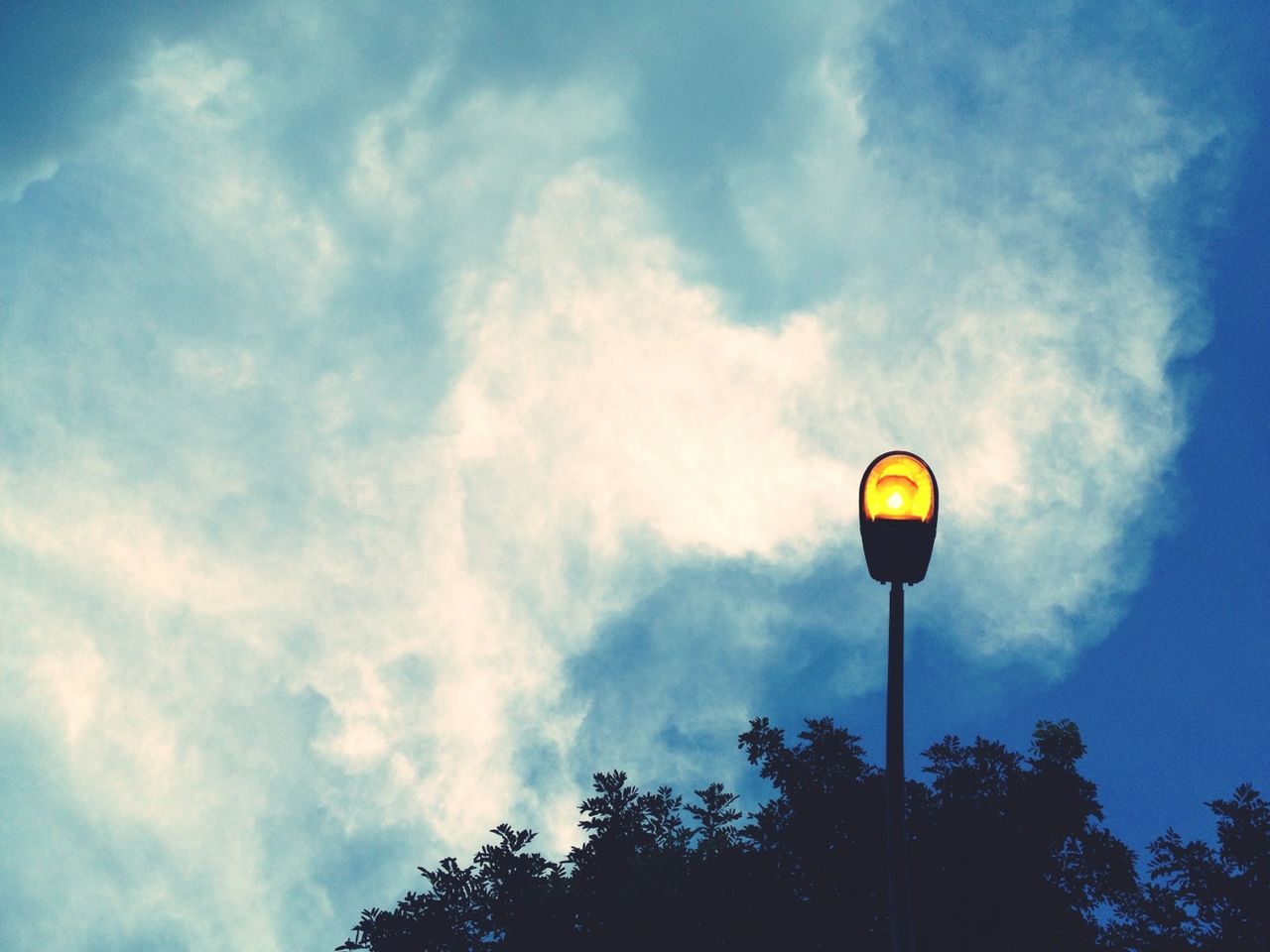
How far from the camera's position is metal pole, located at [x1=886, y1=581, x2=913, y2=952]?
12.8 feet

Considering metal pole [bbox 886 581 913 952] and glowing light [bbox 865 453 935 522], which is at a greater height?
glowing light [bbox 865 453 935 522]

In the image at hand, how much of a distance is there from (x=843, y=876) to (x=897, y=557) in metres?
14.5

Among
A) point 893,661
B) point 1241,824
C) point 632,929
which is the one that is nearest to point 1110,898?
point 1241,824

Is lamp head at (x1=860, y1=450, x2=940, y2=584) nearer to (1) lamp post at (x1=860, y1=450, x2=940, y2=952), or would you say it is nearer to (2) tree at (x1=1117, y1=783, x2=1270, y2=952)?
(1) lamp post at (x1=860, y1=450, x2=940, y2=952)

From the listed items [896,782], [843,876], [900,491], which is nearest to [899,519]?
[900,491]

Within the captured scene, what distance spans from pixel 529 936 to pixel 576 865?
199cm

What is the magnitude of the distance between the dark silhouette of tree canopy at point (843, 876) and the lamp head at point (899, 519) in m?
11.3

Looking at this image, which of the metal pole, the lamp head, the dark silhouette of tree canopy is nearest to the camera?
the metal pole

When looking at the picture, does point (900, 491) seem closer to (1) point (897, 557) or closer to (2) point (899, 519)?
(2) point (899, 519)

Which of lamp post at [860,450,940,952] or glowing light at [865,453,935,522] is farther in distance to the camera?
glowing light at [865,453,935,522]

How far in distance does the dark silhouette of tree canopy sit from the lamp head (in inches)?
446

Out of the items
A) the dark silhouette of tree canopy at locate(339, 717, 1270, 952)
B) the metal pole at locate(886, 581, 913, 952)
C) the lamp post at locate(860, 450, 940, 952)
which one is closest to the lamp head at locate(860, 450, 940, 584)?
the lamp post at locate(860, 450, 940, 952)

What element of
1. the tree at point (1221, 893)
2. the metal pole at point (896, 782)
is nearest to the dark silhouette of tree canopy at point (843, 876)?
the tree at point (1221, 893)

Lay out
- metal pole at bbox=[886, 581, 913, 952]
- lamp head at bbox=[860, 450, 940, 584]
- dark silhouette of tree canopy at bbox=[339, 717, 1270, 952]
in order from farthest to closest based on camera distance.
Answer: dark silhouette of tree canopy at bbox=[339, 717, 1270, 952]
lamp head at bbox=[860, 450, 940, 584]
metal pole at bbox=[886, 581, 913, 952]
